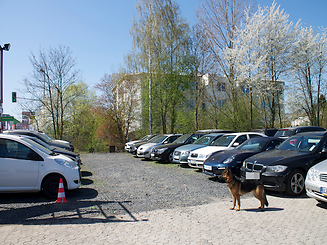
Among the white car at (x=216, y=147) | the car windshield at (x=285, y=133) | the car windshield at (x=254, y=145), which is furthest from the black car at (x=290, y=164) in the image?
the car windshield at (x=285, y=133)

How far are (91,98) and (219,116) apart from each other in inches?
792

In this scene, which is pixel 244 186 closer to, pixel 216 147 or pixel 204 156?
pixel 204 156

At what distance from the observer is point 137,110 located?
29.7 metres

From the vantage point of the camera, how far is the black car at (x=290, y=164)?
21.4 ft

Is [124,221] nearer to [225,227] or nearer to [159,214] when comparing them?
[159,214]

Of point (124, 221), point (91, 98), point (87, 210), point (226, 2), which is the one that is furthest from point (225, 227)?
point (91, 98)

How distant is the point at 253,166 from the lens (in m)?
7.38

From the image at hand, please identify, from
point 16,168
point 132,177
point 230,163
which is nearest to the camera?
point 16,168

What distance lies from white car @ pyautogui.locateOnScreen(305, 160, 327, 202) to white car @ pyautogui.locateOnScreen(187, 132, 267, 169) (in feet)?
15.4

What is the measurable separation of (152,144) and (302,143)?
10597 millimetres

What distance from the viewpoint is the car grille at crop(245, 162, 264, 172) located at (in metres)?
7.10

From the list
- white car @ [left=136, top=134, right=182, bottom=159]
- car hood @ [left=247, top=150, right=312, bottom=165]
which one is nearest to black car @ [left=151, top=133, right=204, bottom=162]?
white car @ [left=136, top=134, right=182, bottom=159]

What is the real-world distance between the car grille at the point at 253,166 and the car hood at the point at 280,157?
107 mm

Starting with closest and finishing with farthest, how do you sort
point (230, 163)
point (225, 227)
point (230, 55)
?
point (225, 227), point (230, 163), point (230, 55)
